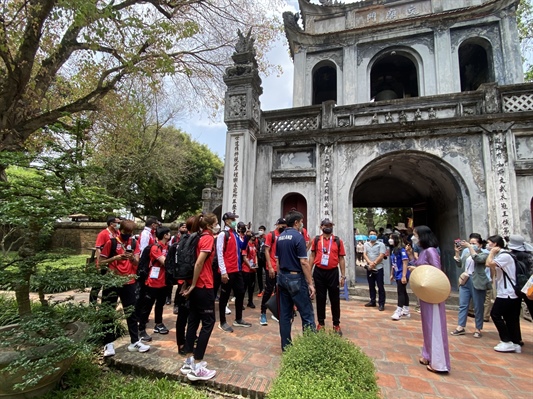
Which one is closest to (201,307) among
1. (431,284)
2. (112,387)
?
(112,387)

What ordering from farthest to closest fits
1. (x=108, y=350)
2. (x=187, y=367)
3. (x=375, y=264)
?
1. (x=375, y=264)
2. (x=108, y=350)
3. (x=187, y=367)

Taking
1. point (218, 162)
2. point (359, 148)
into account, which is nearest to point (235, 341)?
point (359, 148)

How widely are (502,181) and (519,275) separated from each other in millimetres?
4129

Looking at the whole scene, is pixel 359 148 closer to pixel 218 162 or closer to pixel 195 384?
pixel 195 384

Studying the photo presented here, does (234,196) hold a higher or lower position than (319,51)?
lower

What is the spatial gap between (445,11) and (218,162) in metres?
20.4

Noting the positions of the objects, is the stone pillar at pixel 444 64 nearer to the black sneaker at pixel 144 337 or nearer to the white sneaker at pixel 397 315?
the white sneaker at pixel 397 315

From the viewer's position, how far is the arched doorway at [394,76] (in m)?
12.0

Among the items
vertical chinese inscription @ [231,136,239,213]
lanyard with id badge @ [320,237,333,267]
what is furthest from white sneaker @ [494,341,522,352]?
vertical chinese inscription @ [231,136,239,213]

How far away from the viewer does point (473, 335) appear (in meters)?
5.01

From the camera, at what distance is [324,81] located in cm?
1391

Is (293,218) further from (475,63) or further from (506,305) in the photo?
(475,63)

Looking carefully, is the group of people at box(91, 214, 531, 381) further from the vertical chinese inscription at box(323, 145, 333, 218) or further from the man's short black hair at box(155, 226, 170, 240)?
the vertical chinese inscription at box(323, 145, 333, 218)

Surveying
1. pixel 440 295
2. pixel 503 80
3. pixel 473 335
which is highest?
pixel 503 80
